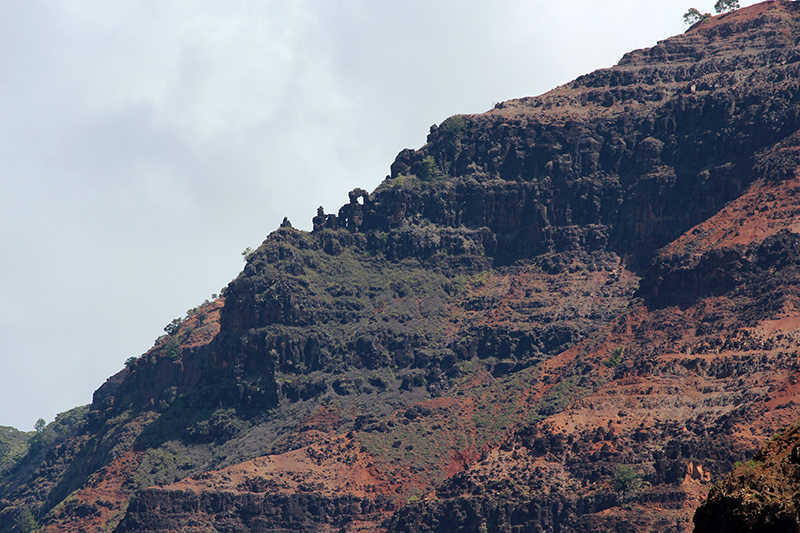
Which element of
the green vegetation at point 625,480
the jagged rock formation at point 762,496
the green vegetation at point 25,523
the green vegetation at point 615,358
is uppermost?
the jagged rock formation at point 762,496

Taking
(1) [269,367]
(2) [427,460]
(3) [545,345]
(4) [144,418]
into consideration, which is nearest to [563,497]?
(2) [427,460]

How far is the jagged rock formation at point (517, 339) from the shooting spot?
4860 inches

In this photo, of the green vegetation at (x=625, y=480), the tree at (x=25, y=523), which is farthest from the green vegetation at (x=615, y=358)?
the tree at (x=25, y=523)

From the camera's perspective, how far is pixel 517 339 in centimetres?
16462

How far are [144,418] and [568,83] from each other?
289 ft

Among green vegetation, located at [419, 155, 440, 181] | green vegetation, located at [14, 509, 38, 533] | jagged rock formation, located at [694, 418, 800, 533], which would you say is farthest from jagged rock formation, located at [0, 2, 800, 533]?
jagged rock formation, located at [694, 418, 800, 533]

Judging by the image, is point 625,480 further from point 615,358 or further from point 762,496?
point 762,496

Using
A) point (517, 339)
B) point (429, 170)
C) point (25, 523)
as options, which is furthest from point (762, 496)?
point (25, 523)

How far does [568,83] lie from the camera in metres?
199

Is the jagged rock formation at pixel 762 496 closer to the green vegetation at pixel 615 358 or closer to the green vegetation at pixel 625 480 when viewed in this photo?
the green vegetation at pixel 625 480

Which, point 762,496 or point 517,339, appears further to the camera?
point 517,339

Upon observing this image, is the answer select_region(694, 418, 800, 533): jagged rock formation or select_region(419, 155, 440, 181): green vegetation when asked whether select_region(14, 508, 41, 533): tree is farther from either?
select_region(694, 418, 800, 533): jagged rock formation

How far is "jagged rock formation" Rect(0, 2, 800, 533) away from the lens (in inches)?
4860

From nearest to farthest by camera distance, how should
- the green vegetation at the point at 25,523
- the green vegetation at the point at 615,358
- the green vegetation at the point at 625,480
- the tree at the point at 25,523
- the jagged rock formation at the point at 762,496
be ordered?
the jagged rock formation at the point at 762,496 → the green vegetation at the point at 625,480 → the green vegetation at the point at 615,358 → the green vegetation at the point at 25,523 → the tree at the point at 25,523
